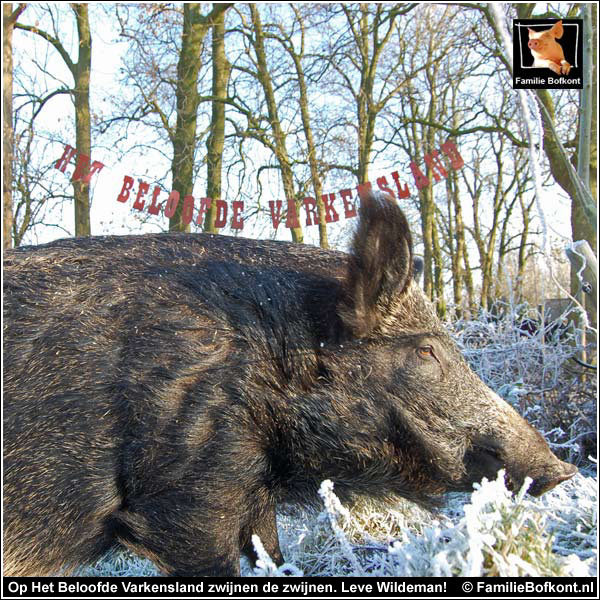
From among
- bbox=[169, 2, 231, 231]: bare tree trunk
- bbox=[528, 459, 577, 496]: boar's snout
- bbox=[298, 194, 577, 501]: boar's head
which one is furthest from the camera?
bbox=[169, 2, 231, 231]: bare tree trunk

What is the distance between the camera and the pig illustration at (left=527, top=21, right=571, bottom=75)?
237 centimetres

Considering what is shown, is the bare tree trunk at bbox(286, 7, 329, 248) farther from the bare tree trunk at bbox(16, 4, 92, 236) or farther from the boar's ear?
the boar's ear

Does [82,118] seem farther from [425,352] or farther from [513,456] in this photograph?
[513,456]

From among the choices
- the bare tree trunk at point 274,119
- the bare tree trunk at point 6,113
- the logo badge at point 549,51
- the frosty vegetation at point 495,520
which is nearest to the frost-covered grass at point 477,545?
the frosty vegetation at point 495,520

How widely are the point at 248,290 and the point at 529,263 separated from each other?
2384 centimetres

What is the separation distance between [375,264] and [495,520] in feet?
4.55

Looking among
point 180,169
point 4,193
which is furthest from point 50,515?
point 180,169

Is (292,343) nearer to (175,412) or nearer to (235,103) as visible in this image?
(175,412)

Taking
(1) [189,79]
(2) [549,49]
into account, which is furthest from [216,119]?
(2) [549,49]

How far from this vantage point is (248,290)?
3.08 m

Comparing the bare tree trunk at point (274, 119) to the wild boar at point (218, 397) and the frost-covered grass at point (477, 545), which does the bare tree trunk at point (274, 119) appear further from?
the frost-covered grass at point (477, 545)

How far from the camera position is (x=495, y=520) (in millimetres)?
2002
